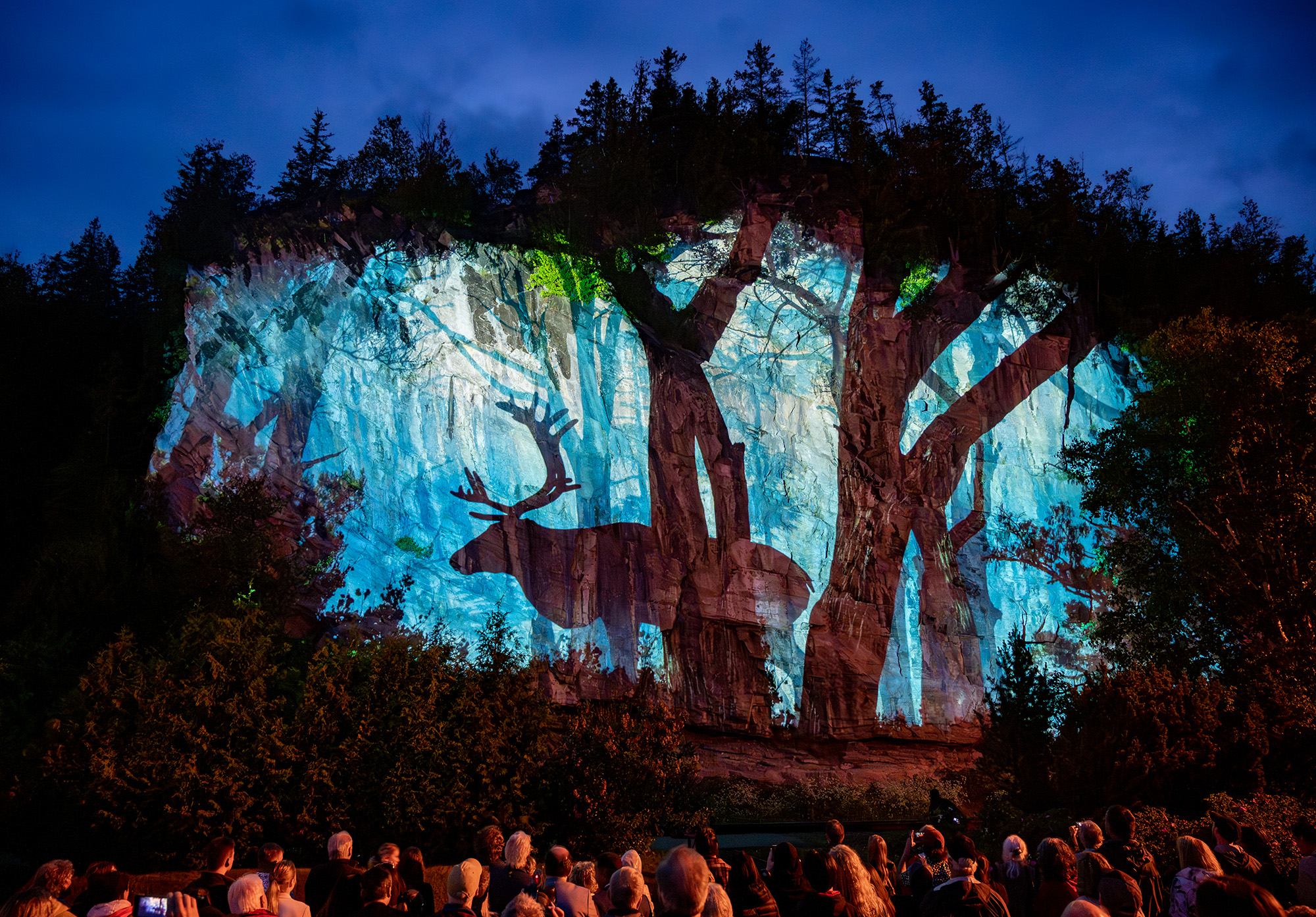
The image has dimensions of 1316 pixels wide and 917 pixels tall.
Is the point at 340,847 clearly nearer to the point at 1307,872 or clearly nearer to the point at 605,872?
the point at 605,872

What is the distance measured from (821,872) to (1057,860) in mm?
1730

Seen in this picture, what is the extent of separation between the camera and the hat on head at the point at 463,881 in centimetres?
535

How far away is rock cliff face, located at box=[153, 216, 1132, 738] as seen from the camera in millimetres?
23500

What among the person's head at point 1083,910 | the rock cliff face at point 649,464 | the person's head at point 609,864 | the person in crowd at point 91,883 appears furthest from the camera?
the rock cliff face at point 649,464

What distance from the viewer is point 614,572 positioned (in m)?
24.0

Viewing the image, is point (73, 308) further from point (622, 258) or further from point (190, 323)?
point (622, 258)

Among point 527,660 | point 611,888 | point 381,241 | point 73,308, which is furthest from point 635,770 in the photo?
point 73,308

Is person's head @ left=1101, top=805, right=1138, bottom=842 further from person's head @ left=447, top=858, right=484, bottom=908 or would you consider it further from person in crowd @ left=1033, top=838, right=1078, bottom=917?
person's head @ left=447, top=858, right=484, bottom=908

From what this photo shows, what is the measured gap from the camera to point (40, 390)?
2633cm

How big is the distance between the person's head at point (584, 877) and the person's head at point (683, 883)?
1635mm

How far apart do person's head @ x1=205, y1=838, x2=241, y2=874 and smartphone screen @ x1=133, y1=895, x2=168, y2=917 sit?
0.75 metres

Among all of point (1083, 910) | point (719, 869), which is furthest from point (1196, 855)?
point (719, 869)

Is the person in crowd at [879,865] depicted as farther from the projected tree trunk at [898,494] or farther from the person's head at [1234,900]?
the projected tree trunk at [898,494]

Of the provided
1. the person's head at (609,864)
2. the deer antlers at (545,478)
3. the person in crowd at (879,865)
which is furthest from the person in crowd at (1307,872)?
the deer antlers at (545,478)
